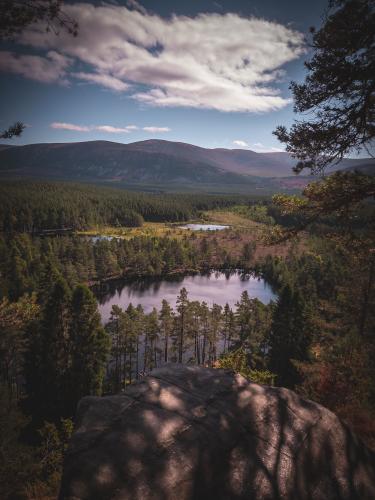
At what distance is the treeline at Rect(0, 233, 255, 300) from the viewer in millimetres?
74113

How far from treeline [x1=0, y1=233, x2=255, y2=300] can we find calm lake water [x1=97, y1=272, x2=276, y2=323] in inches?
280

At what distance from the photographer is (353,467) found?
711 centimetres

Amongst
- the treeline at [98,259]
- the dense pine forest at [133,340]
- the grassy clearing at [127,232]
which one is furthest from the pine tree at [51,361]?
the grassy clearing at [127,232]

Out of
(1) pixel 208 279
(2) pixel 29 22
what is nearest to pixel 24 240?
(1) pixel 208 279

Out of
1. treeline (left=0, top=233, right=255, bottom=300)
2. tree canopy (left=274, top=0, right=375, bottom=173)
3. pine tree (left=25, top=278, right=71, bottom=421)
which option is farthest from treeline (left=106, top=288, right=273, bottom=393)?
tree canopy (left=274, top=0, right=375, bottom=173)

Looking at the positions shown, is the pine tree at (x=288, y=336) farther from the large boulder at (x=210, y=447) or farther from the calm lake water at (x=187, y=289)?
the calm lake water at (x=187, y=289)

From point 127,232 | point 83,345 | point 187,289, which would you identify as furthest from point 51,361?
point 127,232

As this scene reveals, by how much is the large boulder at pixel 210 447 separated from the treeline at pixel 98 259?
63235mm

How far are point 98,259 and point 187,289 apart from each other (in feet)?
110

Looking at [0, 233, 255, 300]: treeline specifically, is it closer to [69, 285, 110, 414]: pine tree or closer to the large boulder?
[69, 285, 110, 414]: pine tree

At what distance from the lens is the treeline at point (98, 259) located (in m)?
74.1

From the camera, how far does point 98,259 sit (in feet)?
351

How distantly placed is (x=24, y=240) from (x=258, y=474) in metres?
117

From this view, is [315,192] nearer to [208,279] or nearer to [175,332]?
[175,332]
